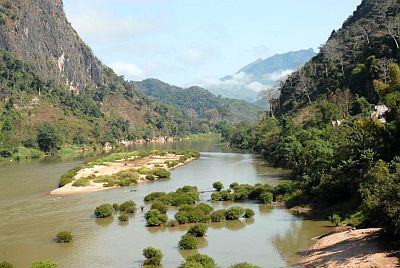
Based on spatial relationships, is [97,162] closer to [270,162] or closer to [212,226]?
[270,162]

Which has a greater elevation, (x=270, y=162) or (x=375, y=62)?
(x=375, y=62)

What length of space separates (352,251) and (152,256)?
560 inches

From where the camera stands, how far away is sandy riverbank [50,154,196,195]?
252 ft

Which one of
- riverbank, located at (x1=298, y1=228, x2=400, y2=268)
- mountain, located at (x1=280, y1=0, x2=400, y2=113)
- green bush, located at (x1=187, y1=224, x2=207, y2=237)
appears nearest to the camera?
riverbank, located at (x1=298, y1=228, x2=400, y2=268)

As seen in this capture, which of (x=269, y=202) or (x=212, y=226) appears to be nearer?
(x=212, y=226)

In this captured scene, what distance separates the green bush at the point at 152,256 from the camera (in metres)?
37.1

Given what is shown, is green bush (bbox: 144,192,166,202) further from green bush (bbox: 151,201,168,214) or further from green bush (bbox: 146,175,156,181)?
green bush (bbox: 146,175,156,181)

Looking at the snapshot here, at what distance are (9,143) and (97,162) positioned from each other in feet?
169

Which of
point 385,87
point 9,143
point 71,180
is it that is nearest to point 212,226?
point 385,87

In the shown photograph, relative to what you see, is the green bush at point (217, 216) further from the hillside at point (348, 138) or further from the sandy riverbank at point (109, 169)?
the sandy riverbank at point (109, 169)

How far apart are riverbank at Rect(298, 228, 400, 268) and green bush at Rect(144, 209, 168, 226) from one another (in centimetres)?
1642

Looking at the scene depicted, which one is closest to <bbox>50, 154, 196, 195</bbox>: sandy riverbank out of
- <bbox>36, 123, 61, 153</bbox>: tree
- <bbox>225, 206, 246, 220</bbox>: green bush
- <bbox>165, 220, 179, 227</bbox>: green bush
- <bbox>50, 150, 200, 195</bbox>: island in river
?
<bbox>50, 150, 200, 195</bbox>: island in river

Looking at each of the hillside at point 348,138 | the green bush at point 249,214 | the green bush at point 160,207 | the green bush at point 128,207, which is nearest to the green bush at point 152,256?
the hillside at point 348,138

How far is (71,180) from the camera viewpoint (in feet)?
276
